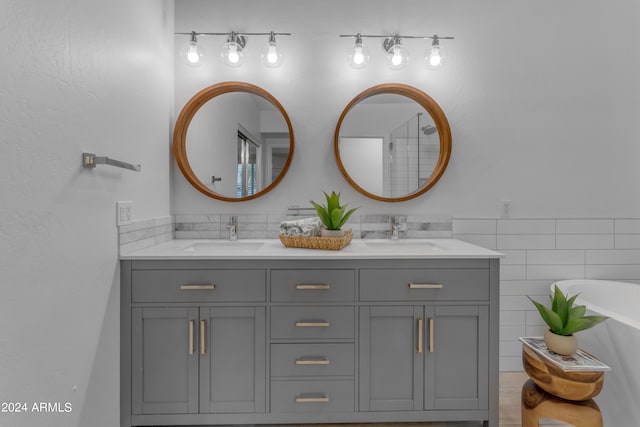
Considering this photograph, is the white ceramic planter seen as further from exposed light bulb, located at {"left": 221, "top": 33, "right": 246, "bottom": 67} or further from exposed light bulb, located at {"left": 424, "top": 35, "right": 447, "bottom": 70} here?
exposed light bulb, located at {"left": 221, "top": 33, "right": 246, "bottom": 67}

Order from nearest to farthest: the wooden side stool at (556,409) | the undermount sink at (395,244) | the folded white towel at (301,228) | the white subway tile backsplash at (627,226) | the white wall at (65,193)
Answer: the white wall at (65,193)
the wooden side stool at (556,409)
the folded white towel at (301,228)
the undermount sink at (395,244)
the white subway tile backsplash at (627,226)

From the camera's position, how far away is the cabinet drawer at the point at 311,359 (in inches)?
62.2

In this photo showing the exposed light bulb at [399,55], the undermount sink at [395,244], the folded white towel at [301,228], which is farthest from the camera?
the exposed light bulb at [399,55]

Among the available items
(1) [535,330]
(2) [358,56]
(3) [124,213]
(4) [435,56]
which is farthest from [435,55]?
(3) [124,213]

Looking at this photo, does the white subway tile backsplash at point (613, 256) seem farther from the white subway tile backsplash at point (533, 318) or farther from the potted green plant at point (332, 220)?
the potted green plant at point (332, 220)

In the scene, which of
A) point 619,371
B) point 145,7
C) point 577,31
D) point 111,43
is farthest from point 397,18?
point 619,371

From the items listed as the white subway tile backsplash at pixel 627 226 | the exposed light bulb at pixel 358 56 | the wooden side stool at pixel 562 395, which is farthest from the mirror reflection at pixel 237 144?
the white subway tile backsplash at pixel 627 226

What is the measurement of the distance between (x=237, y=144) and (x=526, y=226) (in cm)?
194

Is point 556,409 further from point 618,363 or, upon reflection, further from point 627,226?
point 627,226

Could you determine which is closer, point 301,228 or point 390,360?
point 390,360

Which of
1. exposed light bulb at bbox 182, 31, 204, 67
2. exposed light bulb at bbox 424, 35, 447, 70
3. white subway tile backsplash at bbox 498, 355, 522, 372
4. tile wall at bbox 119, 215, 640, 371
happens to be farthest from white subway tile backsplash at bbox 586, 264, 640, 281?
exposed light bulb at bbox 182, 31, 204, 67

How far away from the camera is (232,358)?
157 cm

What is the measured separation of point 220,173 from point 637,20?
2.87 metres

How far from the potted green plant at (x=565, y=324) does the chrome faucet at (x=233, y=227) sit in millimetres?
1630
